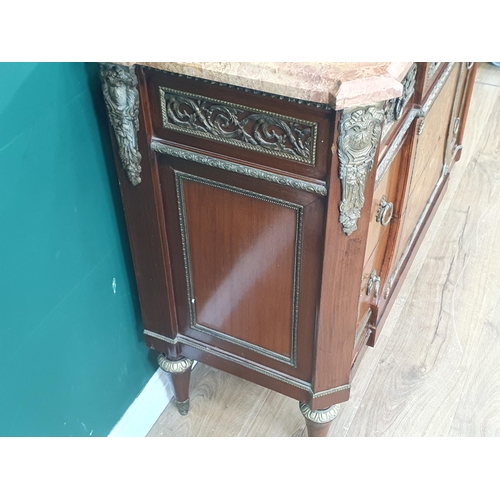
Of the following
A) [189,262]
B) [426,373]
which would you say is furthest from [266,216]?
[426,373]

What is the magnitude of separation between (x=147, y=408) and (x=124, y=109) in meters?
0.65

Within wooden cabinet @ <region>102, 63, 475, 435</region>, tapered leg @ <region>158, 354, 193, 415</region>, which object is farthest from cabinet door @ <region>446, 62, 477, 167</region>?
tapered leg @ <region>158, 354, 193, 415</region>

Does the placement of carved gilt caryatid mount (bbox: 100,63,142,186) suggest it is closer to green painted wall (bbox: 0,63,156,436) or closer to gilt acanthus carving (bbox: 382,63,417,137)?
green painted wall (bbox: 0,63,156,436)

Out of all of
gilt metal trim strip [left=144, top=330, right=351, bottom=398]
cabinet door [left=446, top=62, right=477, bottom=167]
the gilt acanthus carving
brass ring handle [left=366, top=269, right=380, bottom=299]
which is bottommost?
gilt metal trim strip [left=144, top=330, right=351, bottom=398]

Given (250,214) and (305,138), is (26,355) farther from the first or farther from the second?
(305,138)

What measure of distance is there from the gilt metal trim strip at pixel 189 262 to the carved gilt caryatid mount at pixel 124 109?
0.06 meters

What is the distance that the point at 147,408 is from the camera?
1216 mm

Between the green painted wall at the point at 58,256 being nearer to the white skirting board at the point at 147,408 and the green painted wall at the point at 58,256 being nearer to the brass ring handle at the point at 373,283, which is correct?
the white skirting board at the point at 147,408

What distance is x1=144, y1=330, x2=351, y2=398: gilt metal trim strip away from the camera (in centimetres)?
99

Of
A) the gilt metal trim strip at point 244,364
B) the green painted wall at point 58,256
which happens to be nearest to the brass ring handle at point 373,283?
the gilt metal trim strip at point 244,364

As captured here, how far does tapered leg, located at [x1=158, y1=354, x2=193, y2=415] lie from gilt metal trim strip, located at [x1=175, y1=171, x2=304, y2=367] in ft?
0.38

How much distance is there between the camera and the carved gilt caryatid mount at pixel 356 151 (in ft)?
2.17
